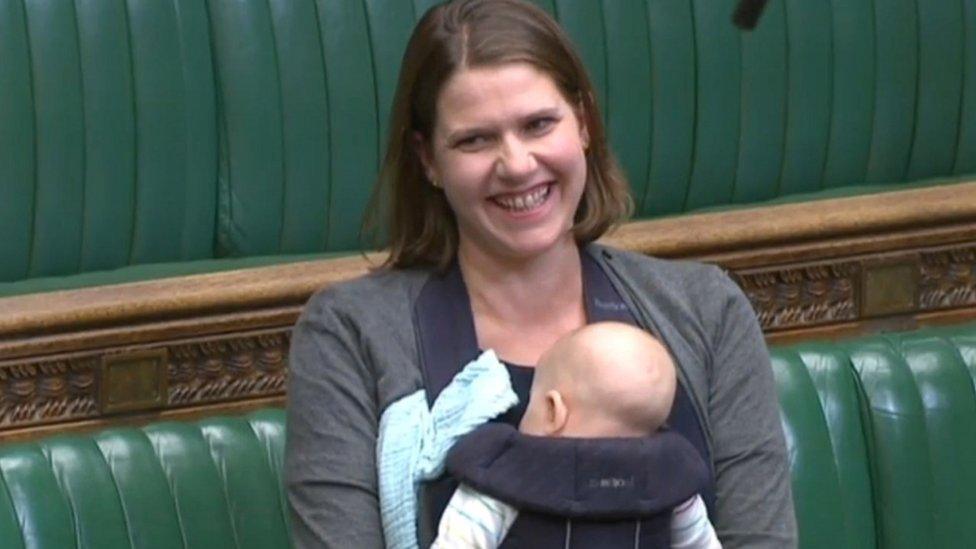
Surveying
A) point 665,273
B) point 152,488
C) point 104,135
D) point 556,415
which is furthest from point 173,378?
point 556,415

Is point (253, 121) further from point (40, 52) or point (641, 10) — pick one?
point (641, 10)

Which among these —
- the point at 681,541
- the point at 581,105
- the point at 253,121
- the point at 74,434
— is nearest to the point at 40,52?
the point at 253,121

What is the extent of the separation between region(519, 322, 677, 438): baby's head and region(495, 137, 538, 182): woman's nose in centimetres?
16

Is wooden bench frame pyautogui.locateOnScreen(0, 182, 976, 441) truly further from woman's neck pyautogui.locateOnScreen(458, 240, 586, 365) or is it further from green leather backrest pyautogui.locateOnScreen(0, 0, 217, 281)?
green leather backrest pyautogui.locateOnScreen(0, 0, 217, 281)

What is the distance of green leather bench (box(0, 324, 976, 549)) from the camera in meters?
2.38

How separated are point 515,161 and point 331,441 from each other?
281mm

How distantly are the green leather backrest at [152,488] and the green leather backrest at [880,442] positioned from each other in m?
0.55

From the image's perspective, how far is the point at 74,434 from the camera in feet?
8.51

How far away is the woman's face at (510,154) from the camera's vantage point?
2.09 metres

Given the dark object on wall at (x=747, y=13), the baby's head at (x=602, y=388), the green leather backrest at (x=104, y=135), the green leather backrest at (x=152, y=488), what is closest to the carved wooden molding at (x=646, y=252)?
the green leather backrest at (x=152, y=488)

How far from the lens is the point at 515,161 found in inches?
82.1

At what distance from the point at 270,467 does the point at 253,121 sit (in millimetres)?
923

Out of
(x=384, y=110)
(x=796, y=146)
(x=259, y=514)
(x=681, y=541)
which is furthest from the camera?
(x=796, y=146)

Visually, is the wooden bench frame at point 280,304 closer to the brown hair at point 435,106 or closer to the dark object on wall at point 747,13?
the brown hair at point 435,106
